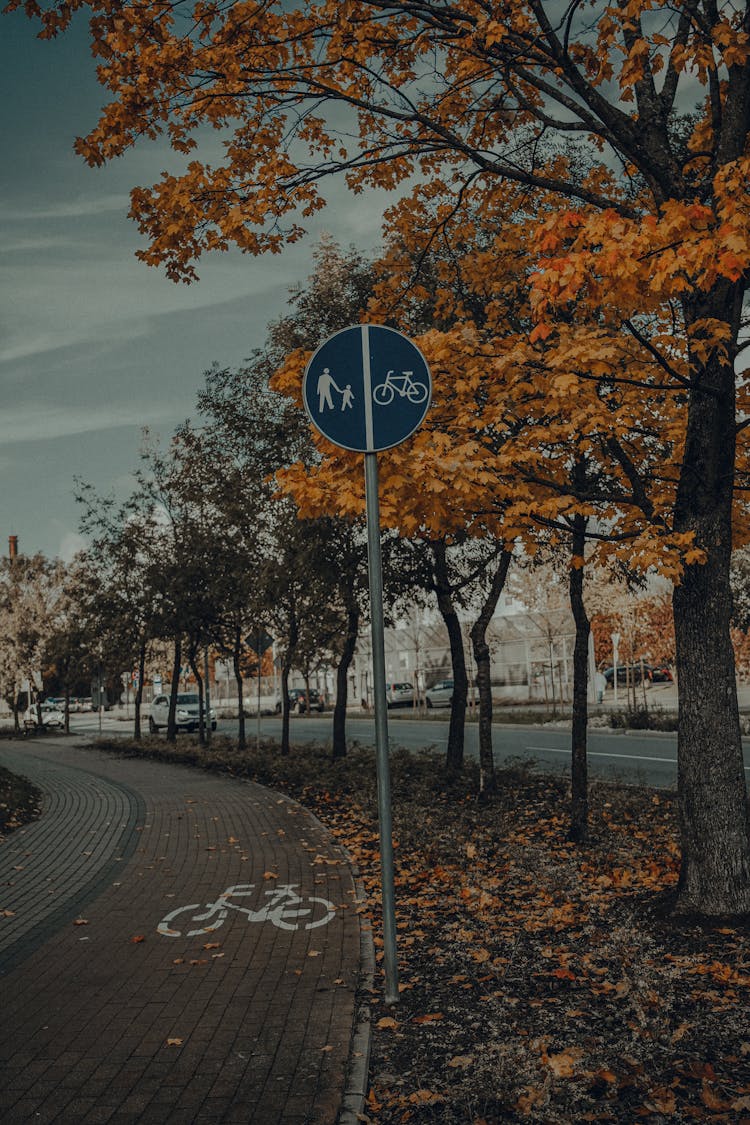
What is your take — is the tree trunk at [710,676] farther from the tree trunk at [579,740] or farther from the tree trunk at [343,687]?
the tree trunk at [343,687]

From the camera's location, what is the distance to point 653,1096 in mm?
3539

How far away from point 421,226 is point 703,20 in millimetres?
3256

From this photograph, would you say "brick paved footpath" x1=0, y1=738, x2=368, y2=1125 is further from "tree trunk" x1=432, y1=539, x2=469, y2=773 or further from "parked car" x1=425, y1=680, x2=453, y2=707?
"parked car" x1=425, y1=680, x2=453, y2=707

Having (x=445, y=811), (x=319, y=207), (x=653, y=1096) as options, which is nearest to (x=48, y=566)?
(x=445, y=811)

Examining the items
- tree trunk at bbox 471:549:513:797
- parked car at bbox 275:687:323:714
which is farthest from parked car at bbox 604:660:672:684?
tree trunk at bbox 471:549:513:797

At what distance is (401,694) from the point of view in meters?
53.3

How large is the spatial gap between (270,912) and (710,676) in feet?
11.3

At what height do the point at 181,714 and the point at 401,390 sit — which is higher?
the point at 401,390

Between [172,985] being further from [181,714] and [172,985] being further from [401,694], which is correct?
[401,694]

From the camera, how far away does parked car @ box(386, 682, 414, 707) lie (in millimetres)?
52562

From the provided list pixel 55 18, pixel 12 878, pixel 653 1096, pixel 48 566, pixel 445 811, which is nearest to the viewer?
pixel 653 1096

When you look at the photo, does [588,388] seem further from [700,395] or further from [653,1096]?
[653,1096]

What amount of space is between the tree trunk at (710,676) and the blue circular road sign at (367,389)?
6.26 ft

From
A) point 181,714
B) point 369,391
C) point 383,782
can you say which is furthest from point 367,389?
point 181,714
